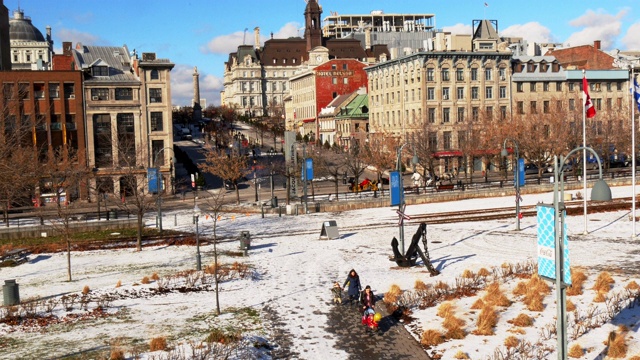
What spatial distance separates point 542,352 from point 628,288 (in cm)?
751

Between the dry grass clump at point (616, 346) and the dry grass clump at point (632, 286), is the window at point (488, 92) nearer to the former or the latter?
the dry grass clump at point (632, 286)

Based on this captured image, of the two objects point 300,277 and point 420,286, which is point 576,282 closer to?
point 420,286

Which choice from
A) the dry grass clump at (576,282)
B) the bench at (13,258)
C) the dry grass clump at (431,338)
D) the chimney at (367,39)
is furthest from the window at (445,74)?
the chimney at (367,39)

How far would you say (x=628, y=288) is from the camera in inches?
1035

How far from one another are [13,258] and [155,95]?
4167 centimetres

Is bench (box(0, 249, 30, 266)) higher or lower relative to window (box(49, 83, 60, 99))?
lower

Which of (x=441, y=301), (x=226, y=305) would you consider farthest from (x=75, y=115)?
(x=441, y=301)

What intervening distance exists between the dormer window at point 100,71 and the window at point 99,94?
8.31ft

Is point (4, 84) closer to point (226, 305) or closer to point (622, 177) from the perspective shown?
point (226, 305)

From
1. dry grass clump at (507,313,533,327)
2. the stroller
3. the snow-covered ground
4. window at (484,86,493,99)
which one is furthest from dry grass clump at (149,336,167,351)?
window at (484,86,493,99)

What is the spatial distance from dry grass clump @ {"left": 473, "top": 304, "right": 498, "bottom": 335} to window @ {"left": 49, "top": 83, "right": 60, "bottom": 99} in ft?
202

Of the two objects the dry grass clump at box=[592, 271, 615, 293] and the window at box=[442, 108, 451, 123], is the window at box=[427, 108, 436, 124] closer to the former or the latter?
the window at box=[442, 108, 451, 123]

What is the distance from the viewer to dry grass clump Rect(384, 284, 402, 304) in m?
26.7

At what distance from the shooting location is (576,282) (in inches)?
1072
